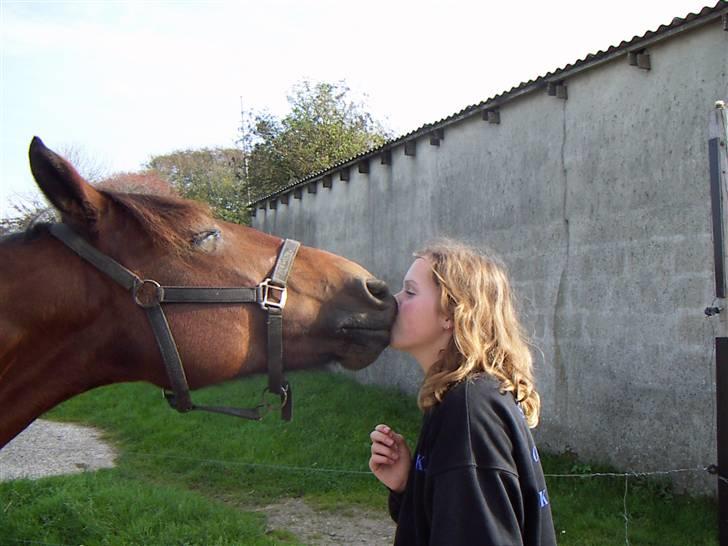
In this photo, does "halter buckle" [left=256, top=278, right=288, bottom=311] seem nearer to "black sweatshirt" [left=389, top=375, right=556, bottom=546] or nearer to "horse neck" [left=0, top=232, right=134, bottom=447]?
"horse neck" [left=0, top=232, right=134, bottom=447]

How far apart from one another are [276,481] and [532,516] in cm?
555

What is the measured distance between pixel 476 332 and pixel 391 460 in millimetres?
490

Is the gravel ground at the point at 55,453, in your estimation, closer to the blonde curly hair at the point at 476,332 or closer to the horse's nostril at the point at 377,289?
the horse's nostril at the point at 377,289

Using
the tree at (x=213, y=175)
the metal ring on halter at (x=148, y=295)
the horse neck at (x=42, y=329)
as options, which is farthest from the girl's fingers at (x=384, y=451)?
the tree at (x=213, y=175)

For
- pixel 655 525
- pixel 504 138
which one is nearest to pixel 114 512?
pixel 655 525

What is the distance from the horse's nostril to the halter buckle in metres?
0.29

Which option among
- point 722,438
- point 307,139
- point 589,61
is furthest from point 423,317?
point 307,139

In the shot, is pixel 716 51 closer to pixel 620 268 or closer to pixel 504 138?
pixel 620 268

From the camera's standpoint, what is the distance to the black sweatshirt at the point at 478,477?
53.9 inches

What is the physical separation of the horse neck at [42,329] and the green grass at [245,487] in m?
0.58

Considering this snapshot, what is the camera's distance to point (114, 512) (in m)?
5.11

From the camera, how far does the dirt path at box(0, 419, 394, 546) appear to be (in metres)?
5.34

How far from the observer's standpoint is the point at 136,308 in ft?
6.80

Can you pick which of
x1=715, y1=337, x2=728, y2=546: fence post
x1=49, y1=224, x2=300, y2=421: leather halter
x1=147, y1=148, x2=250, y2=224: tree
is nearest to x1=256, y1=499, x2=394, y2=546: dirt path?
x1=715, y1=337, x2=728, y2=546: fence post
